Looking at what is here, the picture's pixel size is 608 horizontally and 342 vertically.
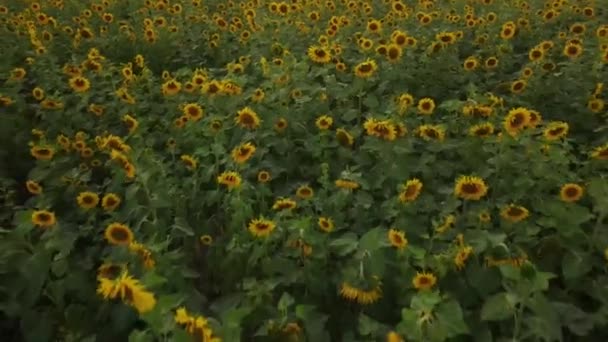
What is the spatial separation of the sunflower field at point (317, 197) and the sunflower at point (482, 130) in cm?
1

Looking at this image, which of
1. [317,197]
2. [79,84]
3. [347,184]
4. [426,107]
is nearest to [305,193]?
[317,197]

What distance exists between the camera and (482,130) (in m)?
Answer: 2.95

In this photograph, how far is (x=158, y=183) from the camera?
2822 mm

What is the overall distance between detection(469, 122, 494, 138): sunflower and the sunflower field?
11 mm

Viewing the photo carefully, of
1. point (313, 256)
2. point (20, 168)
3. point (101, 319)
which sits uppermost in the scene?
point (313, 256)

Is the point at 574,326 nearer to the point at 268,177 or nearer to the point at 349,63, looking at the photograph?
the point at 268,177

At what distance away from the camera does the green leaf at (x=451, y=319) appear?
1.68 metres

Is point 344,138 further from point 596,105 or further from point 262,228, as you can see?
point 596,105

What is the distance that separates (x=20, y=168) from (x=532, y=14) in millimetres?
4701

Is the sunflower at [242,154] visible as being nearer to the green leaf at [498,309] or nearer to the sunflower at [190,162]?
the sunflower at [190,162]

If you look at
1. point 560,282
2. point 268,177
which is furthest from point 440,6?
point 560,282

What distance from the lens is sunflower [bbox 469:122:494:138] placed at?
293cm

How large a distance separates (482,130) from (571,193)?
0.67 metres

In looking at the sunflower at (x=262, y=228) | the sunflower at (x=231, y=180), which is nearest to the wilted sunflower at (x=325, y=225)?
the sunflower at (x=262, y=228)
